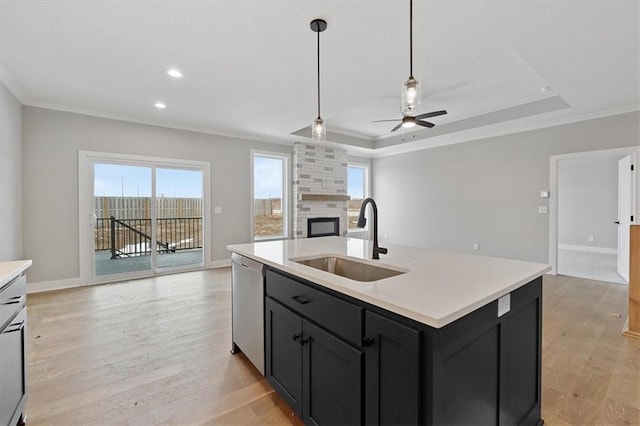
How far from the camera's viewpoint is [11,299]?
1.37m

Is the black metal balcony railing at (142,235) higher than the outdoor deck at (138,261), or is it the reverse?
the black metal balcony railing at (142,235)

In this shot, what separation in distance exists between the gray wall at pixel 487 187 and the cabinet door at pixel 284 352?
505cm

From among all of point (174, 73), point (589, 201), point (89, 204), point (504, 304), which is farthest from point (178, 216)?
point (589, 201)

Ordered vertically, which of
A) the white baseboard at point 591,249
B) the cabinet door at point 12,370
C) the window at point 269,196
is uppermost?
the window at point 269,196

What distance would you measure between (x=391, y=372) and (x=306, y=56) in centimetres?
276

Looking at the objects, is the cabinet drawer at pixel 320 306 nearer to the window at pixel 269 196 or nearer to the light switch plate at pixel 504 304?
the light switch plate at pixel 504 304

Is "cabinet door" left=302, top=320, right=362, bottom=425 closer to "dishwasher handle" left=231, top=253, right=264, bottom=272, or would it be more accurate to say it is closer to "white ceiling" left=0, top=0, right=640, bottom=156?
"dishwasher handle" left=231, top=253, right=264, bottom=272

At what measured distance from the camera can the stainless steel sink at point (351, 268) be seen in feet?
5.83

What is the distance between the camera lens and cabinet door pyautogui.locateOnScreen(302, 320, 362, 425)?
3.88 feet

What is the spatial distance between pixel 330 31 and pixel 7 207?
13.6 ft

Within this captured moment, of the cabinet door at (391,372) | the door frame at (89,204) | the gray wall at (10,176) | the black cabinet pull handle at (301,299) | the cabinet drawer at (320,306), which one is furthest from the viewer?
the door frame at (89,204)

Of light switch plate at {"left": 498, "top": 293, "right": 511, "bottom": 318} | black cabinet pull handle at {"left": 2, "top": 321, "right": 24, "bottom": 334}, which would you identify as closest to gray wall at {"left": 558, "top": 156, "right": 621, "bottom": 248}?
light switch plate at {"left": 498, "top": 293, "right": 511, "bottom": 318}

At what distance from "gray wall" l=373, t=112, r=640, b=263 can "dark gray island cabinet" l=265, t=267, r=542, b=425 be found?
4322 millimetres

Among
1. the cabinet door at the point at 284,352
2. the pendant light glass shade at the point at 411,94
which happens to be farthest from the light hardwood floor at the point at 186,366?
the pendant light glass shade at the point at 411,94
